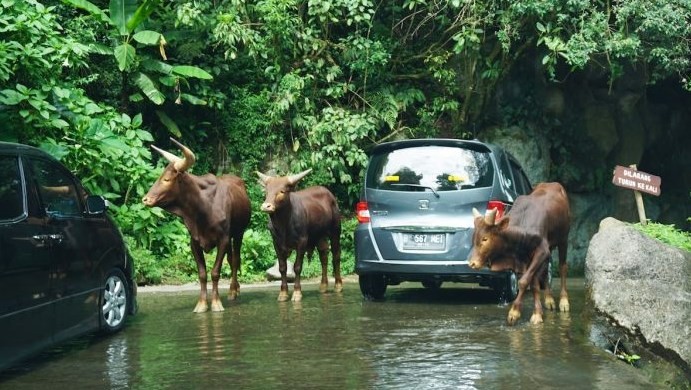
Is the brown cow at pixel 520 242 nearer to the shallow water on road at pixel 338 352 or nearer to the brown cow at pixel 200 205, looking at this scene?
the shallow water on road at pixel 338 352

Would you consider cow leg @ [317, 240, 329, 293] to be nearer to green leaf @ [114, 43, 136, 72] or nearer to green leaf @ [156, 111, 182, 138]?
green leaf @ [156, 111, 182, 138]

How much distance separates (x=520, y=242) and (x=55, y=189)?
4978 millimetres

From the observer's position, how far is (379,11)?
19078 millimetres

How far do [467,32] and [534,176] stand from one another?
15.0ft

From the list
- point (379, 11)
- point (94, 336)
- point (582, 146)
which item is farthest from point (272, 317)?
point (582, 146)

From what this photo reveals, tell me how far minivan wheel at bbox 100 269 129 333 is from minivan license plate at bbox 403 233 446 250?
3480 millimetres

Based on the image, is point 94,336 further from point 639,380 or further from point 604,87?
point 604,87

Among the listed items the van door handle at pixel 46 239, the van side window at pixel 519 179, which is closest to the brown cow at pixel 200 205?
the van door handle at pixel 46 239

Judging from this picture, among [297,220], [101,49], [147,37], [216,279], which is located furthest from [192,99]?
[216,279]

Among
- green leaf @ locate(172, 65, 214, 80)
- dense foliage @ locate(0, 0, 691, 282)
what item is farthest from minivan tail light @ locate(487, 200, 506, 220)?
green leaf @ locate(172, 65, 214, 80)

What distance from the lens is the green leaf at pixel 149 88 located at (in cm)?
1712

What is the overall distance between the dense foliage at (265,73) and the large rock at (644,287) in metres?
6.94

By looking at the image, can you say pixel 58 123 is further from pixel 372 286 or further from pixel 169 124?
pixel 372 286

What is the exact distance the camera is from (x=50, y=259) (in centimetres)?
787
